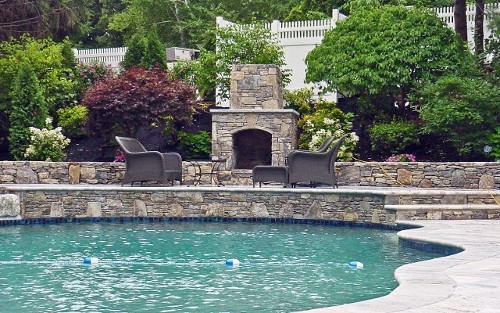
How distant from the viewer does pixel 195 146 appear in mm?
19359

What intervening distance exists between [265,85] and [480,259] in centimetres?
1044

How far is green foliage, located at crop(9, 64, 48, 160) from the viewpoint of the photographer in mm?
18422

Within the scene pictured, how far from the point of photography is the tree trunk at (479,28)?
64.1 feet

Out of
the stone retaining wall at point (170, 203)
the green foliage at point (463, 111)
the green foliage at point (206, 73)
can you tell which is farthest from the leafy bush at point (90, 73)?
the green foliage at point (463, 111)

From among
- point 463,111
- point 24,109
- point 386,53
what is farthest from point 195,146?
point 463,111

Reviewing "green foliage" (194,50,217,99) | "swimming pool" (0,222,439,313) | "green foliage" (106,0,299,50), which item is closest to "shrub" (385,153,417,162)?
"swimming pool" (0,222,439,313)

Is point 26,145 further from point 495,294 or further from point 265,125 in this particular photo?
point 495,294

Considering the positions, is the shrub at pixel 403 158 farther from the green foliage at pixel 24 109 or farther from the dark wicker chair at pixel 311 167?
the green foliage at pixel 24 109

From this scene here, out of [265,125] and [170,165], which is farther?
[265,125]

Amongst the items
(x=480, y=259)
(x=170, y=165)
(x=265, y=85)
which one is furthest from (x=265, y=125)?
(x=480, y=259)

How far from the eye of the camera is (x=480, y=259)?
8242 mm

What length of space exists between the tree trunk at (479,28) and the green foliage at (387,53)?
0.92 metres

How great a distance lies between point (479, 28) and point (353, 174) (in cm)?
536

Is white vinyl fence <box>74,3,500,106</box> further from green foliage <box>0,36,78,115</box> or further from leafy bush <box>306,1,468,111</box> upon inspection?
green foliage <box>0,36,78,115</box>
